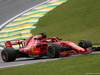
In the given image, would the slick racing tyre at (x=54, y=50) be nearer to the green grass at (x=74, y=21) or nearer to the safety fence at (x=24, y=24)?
the green grass at (x=74, y=21)

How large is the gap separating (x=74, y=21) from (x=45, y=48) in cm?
1232

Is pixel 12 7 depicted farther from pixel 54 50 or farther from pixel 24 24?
pixel 54 50

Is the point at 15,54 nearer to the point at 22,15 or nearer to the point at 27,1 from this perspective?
the point at 22,15

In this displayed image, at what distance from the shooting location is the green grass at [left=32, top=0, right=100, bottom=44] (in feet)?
81.9

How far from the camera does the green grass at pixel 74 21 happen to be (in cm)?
2496

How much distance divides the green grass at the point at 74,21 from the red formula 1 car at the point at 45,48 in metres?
6.44

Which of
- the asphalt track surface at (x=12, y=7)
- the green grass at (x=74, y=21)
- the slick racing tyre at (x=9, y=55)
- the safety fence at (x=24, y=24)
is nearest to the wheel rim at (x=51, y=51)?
the slick racing tyre at (x=9, y=55)

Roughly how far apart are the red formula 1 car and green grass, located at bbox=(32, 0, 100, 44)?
6.44 meters

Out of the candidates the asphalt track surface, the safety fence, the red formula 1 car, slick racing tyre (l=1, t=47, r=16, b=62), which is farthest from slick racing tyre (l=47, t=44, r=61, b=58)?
the asphalt track surface

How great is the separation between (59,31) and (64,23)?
1628 mm

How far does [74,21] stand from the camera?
28.0 m

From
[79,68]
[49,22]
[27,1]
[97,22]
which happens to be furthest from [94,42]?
[27,1]

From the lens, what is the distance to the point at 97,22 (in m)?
26.8

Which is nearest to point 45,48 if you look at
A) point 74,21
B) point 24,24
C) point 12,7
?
point 74,21
